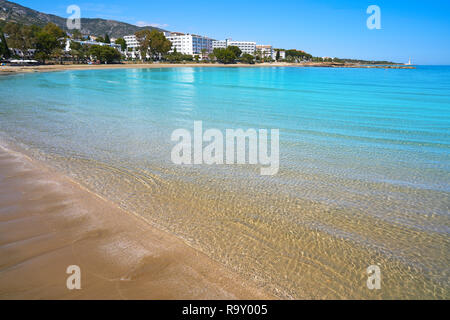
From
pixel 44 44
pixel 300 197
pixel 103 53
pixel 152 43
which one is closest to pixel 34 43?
pixel 44 44

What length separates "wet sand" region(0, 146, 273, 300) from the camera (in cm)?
370

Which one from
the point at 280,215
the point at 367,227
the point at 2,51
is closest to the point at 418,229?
the point at 367,227

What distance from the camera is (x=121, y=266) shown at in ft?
13.5

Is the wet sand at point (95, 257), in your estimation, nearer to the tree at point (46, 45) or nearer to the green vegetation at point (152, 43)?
the tree at point (46, 45)

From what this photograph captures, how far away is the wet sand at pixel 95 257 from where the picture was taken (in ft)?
12.1

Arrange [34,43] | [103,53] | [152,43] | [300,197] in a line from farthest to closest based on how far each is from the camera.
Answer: [152,43] → [103,53] → [34,43] → [300,197]

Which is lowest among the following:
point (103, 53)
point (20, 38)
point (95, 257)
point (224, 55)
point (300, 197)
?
point (95, 257)

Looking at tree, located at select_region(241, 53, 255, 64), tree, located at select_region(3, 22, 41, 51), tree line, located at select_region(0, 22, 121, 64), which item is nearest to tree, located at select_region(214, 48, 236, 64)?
tree, located at select_region(241, 53, 255, 64)

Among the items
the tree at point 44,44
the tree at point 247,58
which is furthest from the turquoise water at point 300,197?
the tree at point 247,58

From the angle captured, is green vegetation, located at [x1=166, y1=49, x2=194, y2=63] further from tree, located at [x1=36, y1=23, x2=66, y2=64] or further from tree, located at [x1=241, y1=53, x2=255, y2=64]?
tree, located at [x1=36, y1=23, x2=66, y2=64]

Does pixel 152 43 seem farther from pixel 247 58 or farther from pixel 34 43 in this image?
pixel 247 58

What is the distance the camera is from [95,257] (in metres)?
4.30

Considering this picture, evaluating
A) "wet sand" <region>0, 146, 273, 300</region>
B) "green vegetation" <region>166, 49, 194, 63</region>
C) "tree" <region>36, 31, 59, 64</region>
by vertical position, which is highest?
"green vegetation" <region>166, 49, 194, 63</region>

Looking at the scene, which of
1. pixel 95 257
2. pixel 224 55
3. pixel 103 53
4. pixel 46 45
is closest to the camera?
pixel 95 257
